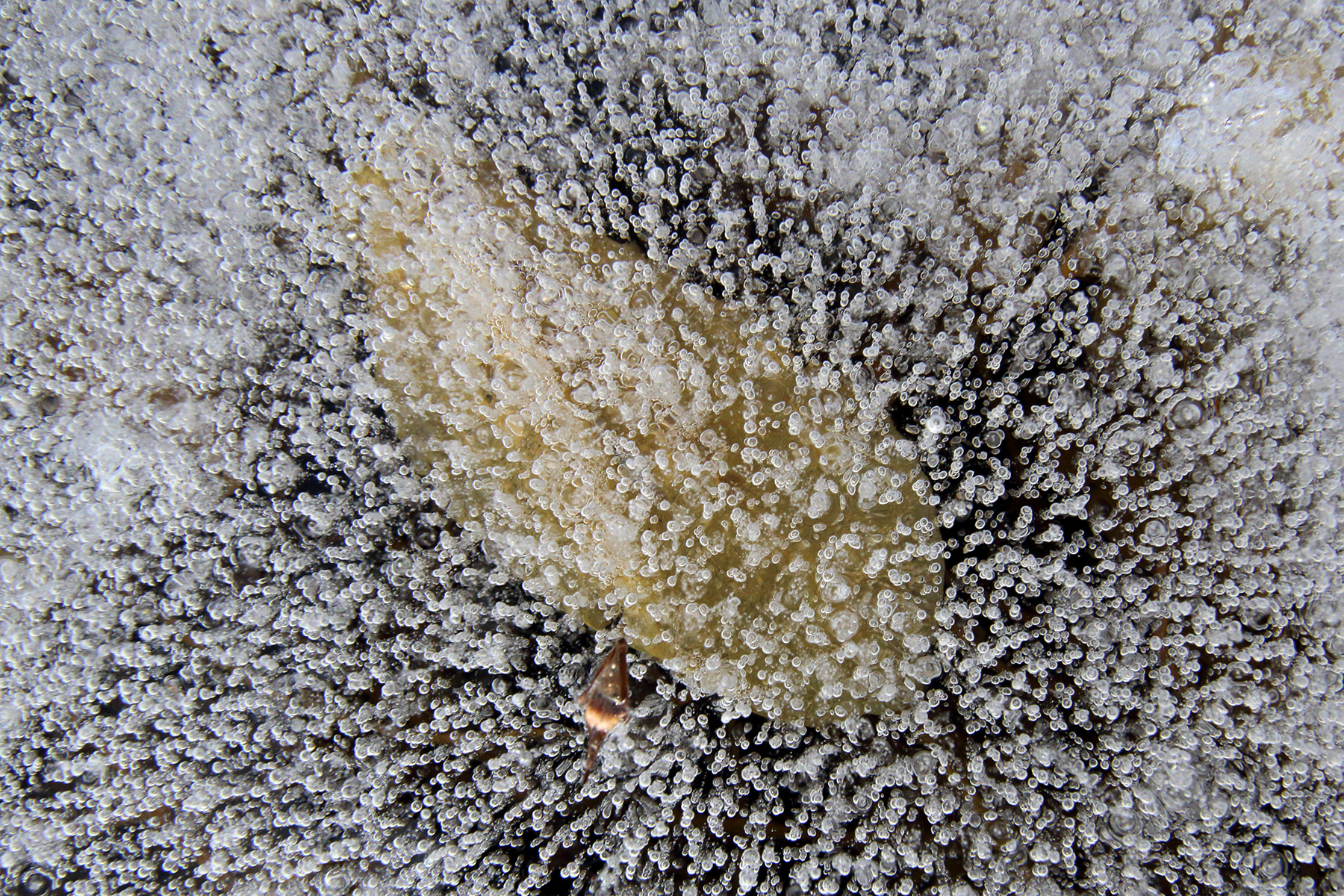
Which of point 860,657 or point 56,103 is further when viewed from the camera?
point 56,103

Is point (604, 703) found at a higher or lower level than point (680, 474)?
lower

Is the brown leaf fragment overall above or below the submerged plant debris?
below

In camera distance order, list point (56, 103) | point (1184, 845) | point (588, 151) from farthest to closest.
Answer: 1. point (56, 103)
2. point (588, 151)
3. point (1184, 845)

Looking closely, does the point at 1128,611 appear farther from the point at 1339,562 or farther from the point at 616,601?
the point at 616,601

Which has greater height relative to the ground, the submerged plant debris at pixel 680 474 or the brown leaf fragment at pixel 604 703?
the submerged plant debris at pixel 680 474

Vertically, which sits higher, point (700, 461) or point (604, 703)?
point (700, 461)

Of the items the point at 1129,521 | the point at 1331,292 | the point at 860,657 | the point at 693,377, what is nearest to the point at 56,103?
the point at 693,377

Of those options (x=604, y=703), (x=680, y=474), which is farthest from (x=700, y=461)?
(x=604, y=703)

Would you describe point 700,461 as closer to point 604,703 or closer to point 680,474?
point 680,474
